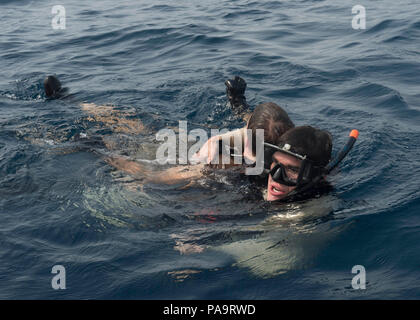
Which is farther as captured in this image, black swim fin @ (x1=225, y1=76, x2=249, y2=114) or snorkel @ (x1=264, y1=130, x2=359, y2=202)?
black swim fin @ (x1=225, y1=76, x2=249, y2=114)

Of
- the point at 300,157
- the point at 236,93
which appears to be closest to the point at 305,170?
the point at 300,157

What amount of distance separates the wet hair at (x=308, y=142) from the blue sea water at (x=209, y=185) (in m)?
0.65

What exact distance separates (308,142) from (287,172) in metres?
0.35

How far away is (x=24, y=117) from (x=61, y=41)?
5671mm

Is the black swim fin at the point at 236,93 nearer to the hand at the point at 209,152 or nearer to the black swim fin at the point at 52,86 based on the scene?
the hand at the point at 209,152

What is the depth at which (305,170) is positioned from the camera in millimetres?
4035

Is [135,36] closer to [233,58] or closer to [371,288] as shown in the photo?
[233,58]

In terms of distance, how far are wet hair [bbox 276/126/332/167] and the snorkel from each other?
0.04 m

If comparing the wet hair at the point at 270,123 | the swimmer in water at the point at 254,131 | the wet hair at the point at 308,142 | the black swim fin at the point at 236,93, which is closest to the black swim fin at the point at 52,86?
the black swim fin at the point at 236,93

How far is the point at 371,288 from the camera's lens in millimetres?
3436

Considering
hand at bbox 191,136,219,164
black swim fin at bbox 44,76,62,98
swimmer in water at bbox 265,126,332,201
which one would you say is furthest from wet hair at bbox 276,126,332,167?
black swim fin at bbox 44,76,62,98

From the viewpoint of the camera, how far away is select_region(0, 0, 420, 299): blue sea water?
12.2 ft

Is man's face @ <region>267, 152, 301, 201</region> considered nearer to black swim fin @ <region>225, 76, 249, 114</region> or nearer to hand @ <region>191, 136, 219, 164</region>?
hand @ <region>191, 136, 219, 164</region>

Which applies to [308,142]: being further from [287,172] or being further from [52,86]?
[52,86]
